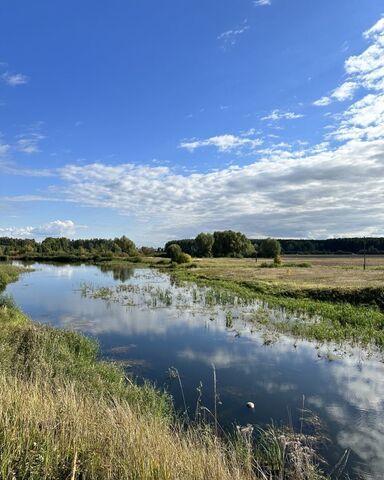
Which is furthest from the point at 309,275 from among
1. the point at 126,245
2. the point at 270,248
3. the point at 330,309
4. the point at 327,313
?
the point at 126,245

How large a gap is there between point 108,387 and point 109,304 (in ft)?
68.5

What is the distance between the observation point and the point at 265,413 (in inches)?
405

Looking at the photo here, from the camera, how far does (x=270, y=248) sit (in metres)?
110

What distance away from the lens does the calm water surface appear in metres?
9.70

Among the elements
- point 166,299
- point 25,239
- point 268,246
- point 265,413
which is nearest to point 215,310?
point 166,299

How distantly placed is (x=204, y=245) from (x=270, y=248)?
72.9 feet

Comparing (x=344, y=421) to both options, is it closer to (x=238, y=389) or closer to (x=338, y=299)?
(x=238, y=389)

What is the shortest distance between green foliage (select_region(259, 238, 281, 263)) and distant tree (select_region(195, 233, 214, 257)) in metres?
17.7

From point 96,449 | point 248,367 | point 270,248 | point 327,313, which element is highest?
point 270,248

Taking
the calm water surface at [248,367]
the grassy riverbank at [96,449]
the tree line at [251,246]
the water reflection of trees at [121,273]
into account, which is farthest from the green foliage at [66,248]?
the grassy riverbank at [96,449]

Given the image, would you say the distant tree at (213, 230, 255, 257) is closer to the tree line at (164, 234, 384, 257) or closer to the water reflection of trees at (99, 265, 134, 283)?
the tree line at (164, 234, 384, 257)

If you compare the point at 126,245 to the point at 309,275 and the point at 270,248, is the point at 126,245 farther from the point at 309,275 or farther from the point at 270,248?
the point at 309,275

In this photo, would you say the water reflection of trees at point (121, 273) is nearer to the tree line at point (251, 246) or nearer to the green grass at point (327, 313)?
the green grass at point (327, 313)

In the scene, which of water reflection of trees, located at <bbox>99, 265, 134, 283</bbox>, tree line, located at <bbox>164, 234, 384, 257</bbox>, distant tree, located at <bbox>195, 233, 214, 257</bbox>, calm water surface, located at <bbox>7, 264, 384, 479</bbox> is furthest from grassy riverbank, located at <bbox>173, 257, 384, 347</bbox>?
distant tree, located at <bbox>195, 233, 214, 257</bbox>
